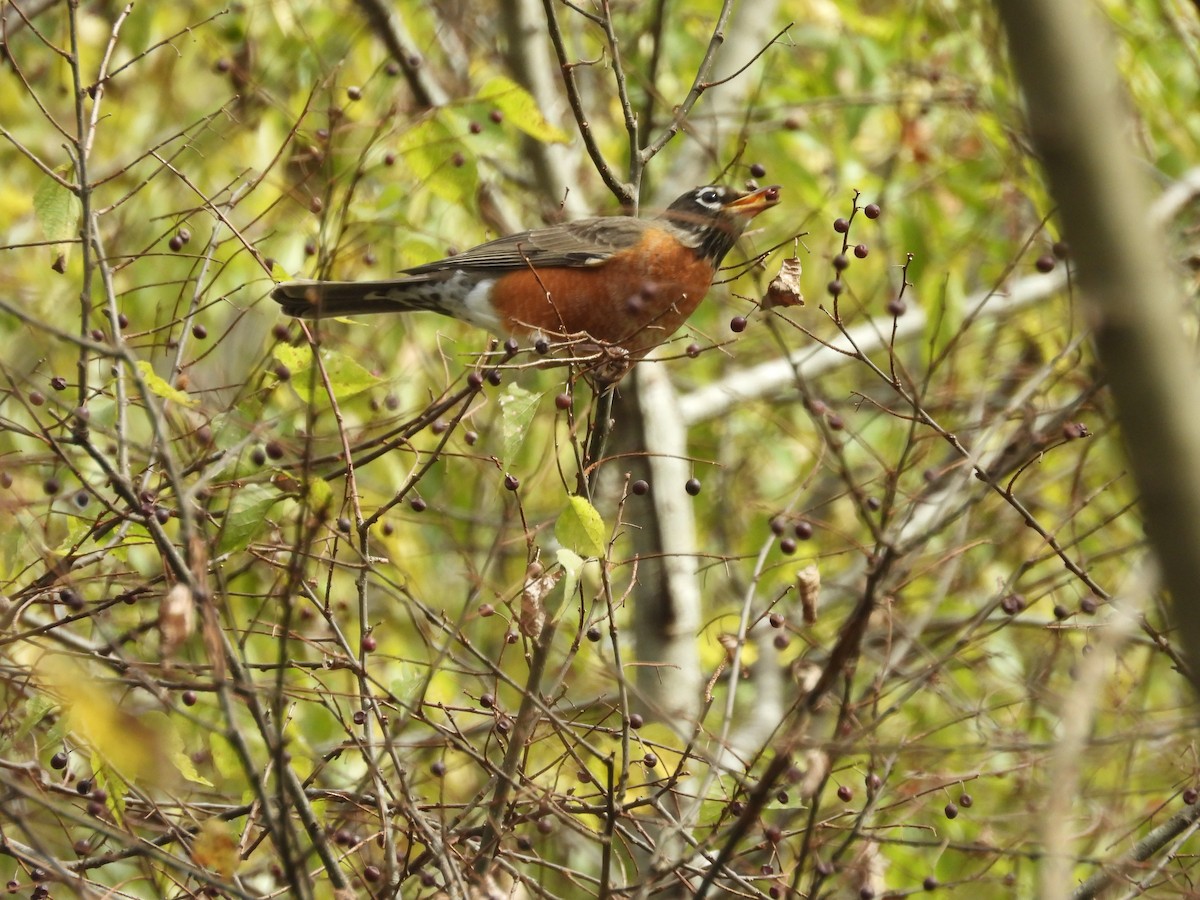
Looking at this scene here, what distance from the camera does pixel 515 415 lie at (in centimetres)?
288

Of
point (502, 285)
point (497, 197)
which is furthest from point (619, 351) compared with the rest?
point (497, 197)

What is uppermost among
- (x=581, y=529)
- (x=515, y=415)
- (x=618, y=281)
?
(x=618, y=281)

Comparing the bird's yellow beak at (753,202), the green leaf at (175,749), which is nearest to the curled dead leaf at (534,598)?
the green leaf at (175,749)

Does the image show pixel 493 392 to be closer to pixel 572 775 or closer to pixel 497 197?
pixel 497 197

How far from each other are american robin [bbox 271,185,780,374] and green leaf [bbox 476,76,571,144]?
0.97 m

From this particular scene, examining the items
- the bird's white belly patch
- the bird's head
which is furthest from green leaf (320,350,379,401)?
the bird's white belly patch

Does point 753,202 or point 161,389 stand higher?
point 753,202

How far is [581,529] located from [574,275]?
96.1 inches

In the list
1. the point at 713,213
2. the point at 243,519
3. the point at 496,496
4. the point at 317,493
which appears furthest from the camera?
the point at 496,496

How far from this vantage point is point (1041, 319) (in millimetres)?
7203

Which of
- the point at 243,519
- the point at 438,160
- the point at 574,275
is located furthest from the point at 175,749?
the point at 574,275

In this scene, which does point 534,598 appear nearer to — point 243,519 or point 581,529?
point 581,529

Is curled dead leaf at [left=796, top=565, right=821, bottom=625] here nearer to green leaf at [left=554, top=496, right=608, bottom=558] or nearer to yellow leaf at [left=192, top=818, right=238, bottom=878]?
green leaf at [left=554, top=496, right=608, bottom=558]

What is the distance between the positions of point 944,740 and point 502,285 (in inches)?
112
